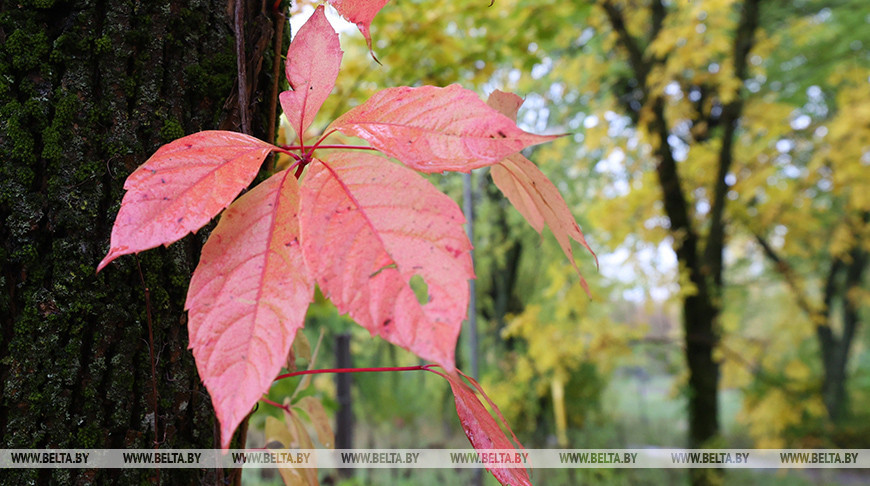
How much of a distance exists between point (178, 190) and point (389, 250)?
Result: 0.11 m

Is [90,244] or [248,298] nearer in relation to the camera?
[248,298]

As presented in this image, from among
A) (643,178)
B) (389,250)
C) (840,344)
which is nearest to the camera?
(389,250)

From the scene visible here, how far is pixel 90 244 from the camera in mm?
350

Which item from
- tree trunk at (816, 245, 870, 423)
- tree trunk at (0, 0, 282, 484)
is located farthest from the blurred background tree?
tree trunk at (0, 0, 282, 484)

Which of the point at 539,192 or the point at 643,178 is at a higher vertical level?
the point at 643,178

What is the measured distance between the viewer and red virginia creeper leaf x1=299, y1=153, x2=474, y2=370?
0.20 metres

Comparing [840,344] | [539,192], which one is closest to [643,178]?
[539,192]

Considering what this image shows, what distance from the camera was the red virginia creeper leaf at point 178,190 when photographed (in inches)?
9.1

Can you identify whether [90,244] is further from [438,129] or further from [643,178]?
[643,178]

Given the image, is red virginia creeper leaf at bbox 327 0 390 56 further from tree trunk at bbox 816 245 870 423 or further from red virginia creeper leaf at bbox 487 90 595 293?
tree trunk at bbox 816 245 870 423

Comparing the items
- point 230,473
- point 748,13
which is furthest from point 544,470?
point 230,473

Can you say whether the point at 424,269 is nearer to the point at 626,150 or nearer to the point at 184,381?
the point at 184,381

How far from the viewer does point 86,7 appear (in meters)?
0.36

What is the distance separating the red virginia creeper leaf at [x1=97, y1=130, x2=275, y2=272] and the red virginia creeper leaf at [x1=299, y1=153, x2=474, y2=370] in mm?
42
